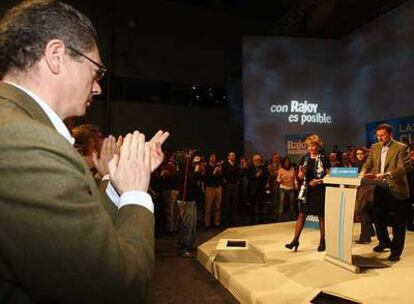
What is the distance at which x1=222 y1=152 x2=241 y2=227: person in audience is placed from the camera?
8797 millimetres

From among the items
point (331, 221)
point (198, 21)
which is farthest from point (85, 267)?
point (198, 21)

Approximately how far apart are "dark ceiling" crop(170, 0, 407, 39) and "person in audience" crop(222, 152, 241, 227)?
5679 millimetres

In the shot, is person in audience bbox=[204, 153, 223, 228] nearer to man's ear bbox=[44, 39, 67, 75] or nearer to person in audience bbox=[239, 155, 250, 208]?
person in audience bbox=[239, 155, 250, 208]

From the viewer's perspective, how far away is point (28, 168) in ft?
2.43

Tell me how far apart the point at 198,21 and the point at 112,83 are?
12.4ft

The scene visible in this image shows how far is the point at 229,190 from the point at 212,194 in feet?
1.91

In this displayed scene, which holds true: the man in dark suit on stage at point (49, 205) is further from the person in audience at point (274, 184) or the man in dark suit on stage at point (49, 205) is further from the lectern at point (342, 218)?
the person in audience at point (274, 184)

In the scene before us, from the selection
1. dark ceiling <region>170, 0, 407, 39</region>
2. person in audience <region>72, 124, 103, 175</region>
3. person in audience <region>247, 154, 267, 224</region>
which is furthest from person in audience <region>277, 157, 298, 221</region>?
person in audience <region>72, 124, 103, 175</region>

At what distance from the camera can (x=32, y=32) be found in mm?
962

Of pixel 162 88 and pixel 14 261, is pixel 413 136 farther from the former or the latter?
pixel 14 261

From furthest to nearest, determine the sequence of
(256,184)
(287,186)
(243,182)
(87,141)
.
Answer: (243,182)
(256,184)
(287,186)
(87,141)

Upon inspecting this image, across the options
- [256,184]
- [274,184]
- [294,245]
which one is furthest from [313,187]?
[256,184]

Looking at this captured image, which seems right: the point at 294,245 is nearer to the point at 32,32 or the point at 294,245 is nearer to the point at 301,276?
the point at 301,276

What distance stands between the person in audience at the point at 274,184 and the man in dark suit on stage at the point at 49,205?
821cm
